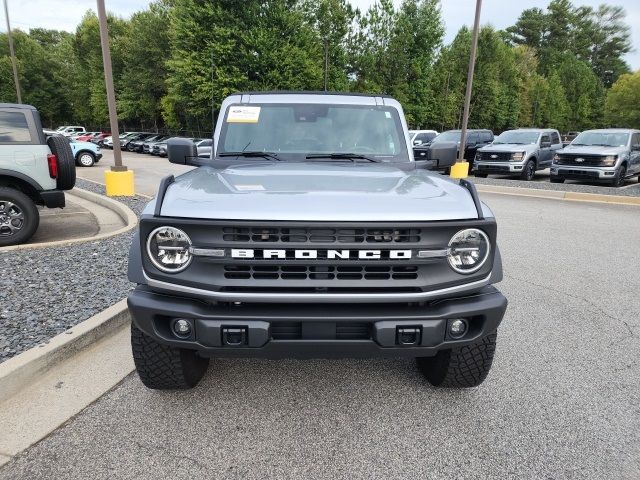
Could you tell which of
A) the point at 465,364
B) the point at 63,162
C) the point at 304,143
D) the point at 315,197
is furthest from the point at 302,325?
the point at 63,162

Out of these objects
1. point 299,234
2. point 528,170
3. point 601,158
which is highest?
point 299,234

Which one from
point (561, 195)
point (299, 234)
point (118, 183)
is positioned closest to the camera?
point (299, 234)

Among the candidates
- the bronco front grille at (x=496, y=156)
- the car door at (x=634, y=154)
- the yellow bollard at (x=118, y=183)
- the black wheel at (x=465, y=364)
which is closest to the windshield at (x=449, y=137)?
the bronco front grille at (x=496, y=156)

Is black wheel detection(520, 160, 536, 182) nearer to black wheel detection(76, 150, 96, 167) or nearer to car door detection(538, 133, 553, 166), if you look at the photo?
car door detection(538, 133, 553, 166)

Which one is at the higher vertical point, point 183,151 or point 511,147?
point 183,151

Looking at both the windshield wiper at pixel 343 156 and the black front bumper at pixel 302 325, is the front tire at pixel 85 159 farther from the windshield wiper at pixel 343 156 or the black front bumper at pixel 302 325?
the black front bumper at pixel 302 325

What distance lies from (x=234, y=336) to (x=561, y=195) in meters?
12.6

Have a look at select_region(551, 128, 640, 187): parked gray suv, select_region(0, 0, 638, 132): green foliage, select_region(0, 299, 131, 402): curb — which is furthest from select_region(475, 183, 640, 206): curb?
select_region(0, 299, 131, 402): curb

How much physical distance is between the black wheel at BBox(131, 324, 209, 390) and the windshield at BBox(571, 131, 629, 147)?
642 inches

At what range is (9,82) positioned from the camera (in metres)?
56.0

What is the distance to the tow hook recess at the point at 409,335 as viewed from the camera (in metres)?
2.28

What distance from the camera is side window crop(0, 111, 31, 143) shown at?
664 centimetres

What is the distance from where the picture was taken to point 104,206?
10.1 m

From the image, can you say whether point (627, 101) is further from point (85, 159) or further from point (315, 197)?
point (315, 197)
